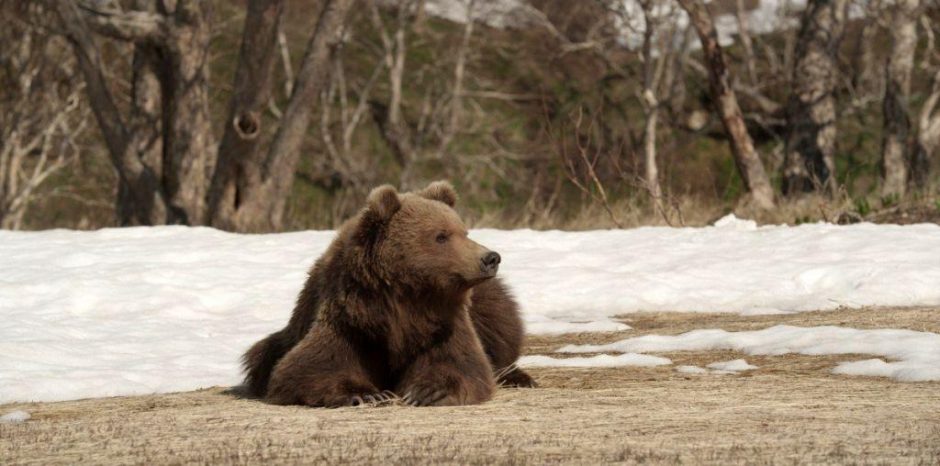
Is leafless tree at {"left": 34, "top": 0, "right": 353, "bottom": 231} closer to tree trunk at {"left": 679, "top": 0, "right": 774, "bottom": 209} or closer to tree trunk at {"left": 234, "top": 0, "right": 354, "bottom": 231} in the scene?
tree trunk at {"left": 234, "top": 0, "right": 354, "bottom": 231}

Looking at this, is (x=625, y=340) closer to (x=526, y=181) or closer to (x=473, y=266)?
(x=473, y=266)

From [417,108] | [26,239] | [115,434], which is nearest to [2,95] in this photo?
[417,108]

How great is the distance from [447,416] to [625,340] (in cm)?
327

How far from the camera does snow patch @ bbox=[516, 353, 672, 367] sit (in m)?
7.50

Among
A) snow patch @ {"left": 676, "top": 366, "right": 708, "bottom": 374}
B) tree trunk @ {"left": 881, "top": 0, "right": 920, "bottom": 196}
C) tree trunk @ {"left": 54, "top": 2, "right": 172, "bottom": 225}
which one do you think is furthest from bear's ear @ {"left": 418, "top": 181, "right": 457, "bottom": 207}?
tree trunk @ {"left": 881, "top": 0, "right": 920, "bottom": 196}

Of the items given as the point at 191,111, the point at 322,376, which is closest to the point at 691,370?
the point at 322,376

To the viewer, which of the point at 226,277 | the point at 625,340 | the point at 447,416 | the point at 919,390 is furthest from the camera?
the point at 226,277

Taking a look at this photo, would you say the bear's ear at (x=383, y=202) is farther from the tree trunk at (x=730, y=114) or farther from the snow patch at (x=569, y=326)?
the tree trunk at (x=730, y=114)

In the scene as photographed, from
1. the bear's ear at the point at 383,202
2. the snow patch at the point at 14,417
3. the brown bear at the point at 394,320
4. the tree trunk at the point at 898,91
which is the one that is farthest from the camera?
the tree trunk at the point at 898,91

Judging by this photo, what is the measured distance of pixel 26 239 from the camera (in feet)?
42.8

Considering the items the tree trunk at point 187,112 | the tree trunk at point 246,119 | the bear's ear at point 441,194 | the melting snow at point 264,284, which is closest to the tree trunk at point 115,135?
the tree trunk at point 187,112

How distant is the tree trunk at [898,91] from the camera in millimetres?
18156

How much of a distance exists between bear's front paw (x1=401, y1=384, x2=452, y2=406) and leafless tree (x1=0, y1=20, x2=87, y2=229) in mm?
19062

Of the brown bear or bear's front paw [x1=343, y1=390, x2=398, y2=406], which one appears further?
the brown bear
